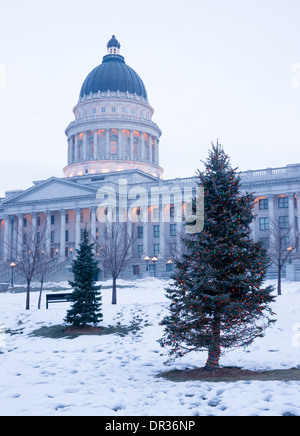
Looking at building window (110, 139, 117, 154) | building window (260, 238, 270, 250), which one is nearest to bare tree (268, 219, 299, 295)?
building window (260, 238, 270, 250)

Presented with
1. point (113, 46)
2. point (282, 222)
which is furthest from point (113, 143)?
point (282, 222)

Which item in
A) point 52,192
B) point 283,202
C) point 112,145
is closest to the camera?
point 283,202

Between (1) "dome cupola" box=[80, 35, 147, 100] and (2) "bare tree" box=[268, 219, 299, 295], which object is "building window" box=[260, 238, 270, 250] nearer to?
(2) "bare tree" box=[268, 219, 299, 295]

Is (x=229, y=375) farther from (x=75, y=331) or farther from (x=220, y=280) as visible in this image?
(x=75, y=331)

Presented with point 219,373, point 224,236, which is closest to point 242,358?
point 219,373

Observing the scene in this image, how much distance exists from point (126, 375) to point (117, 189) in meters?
62.7

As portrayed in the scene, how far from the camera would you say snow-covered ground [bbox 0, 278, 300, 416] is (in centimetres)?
966

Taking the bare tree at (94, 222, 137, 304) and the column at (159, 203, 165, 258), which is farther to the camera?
the column at (159, 203, 165, 258)

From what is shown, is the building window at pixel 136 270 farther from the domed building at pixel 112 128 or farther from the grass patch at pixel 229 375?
the grass patch at pixel 229 375

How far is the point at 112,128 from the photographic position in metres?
Answer: 91.7

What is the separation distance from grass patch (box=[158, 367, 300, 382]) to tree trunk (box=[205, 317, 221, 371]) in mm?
196

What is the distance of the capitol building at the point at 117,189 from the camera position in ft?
211

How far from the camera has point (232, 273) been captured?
13.8 metres

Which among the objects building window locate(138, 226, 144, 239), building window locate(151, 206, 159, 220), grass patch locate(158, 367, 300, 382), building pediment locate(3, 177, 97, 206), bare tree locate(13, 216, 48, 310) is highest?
building pediment locate(3, 177, 97, 206)
